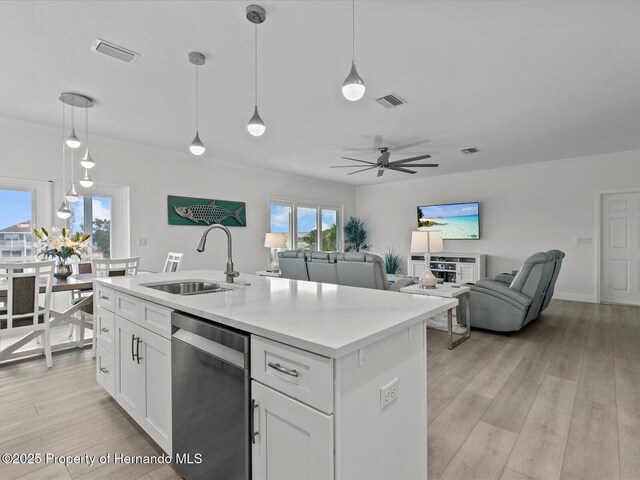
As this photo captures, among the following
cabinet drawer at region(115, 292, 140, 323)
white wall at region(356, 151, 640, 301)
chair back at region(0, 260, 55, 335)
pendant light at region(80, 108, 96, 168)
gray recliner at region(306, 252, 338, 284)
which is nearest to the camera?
cabinet drawer at region(115, 292, 140, 323)

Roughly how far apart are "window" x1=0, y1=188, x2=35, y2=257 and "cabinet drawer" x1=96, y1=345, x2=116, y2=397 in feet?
8.95

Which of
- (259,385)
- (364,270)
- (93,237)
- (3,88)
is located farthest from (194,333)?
(93,237)

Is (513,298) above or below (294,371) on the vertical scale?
below

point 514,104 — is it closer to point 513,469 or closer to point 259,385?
point 513,469

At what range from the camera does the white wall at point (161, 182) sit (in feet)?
13.4

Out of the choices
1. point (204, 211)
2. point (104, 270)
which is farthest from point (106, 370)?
point (204, 211)

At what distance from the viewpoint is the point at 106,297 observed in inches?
90.6

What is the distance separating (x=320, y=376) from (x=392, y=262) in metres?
7.10

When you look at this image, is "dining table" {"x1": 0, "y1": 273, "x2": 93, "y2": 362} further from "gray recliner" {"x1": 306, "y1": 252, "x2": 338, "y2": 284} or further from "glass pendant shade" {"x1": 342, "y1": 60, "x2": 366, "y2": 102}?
"glass pendant shade" {"x1": 342, "y1": 60, "x2": 366, "y2": 102}

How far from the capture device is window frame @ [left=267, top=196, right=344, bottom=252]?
7003mm

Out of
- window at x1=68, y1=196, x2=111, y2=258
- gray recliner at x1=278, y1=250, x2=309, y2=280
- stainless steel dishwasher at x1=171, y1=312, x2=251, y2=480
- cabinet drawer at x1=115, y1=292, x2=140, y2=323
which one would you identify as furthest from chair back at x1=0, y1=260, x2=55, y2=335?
gray recliner at x1=278, y1=250, x2=309, y2=280

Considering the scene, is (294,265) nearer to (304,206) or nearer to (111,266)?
(111,266)

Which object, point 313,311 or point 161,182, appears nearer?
point 313,311

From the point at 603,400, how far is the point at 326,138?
3.96 m
